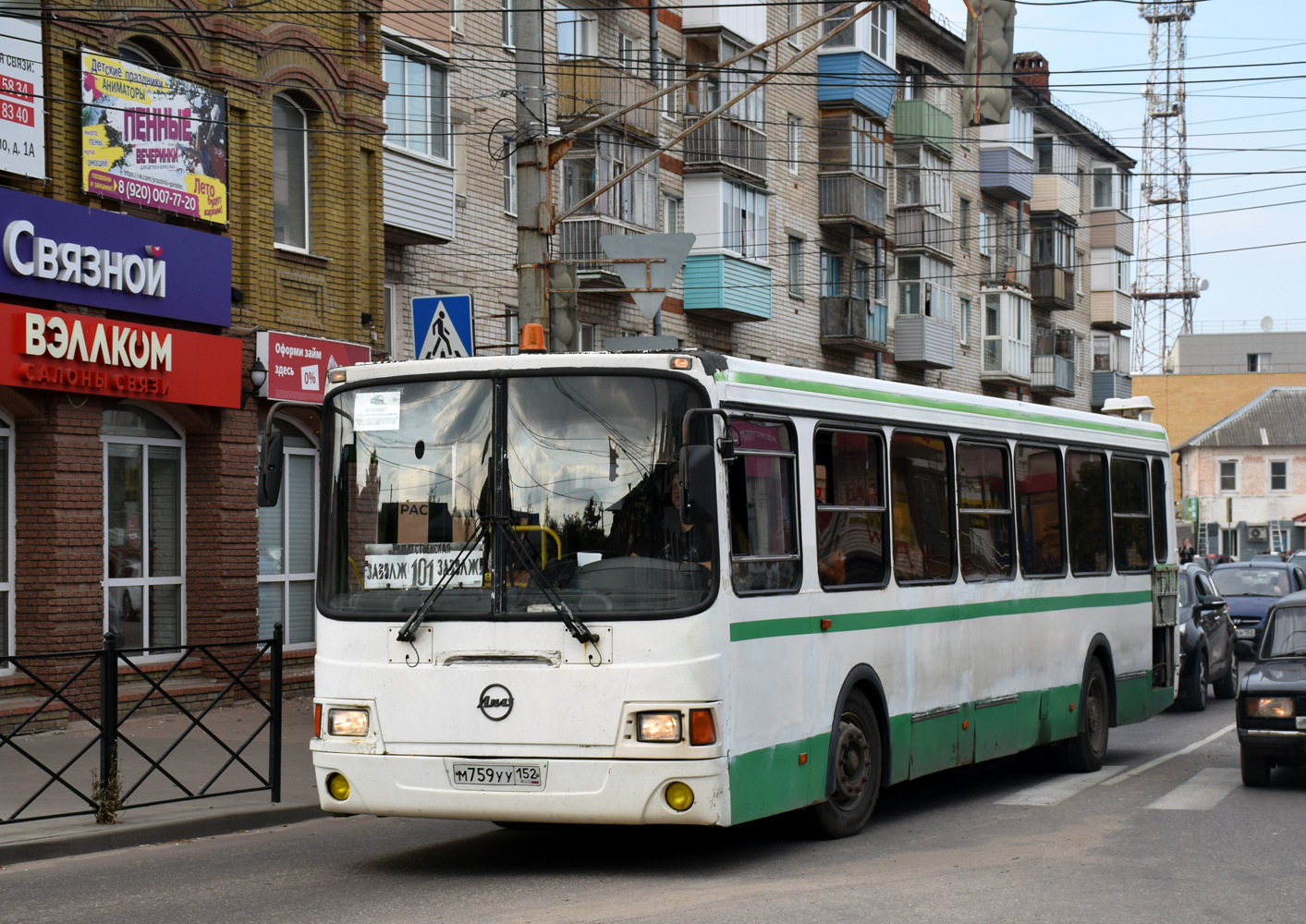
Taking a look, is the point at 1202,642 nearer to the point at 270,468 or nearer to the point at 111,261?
the point at 111,261

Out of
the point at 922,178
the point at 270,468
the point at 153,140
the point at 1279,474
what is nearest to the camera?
the point at 270,468

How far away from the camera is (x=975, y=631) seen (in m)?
11.9

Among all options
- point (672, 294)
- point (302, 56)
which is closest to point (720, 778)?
point (302, 56)

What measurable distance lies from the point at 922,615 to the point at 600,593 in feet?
10.3

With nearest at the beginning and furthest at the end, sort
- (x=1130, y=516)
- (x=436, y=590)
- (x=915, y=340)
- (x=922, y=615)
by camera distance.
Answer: (x=436, y=590), (x=922, y=615), (x=1130, y=516), (x=915, y=340)

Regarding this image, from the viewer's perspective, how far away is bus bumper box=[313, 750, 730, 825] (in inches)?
335

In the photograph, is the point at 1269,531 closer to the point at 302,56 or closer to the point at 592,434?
the point at 302,56

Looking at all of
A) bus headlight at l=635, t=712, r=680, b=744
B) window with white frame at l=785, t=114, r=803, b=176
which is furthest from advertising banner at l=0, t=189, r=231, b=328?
window with white frame at l=785, t=114, r=803, b=176

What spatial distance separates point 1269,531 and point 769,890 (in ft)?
268

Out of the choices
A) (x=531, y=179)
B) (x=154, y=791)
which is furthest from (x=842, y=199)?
(x=154, y=791)

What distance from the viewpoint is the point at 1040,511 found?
1316cm

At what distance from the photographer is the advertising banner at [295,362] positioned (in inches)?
750

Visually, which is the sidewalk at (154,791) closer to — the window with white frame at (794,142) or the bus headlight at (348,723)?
the bus headlight at (348,723)

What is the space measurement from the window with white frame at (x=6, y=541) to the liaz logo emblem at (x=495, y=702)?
9063 mm
